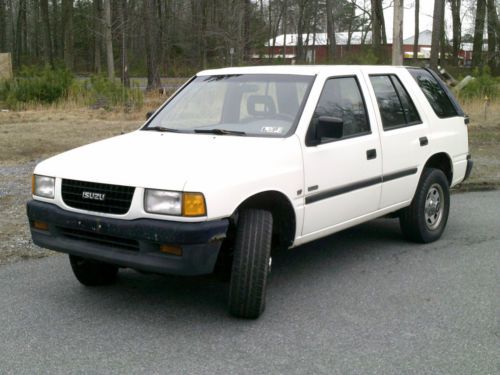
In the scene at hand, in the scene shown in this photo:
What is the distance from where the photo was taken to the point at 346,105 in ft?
18.5

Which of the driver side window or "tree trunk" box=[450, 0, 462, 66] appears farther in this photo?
"tree trunk" box=[450, 0, 462, 66]

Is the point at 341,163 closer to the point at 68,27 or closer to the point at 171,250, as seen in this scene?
the point at 171,250

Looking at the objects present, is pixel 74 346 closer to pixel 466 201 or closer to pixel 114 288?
pixel 114 288

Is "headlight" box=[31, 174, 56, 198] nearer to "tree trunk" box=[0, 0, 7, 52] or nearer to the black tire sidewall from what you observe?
the black tire sidewall

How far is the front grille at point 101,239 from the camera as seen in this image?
171 inches

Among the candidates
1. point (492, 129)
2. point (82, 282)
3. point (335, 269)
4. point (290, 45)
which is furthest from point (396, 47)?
point (290, 45)

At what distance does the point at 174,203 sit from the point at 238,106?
163 centimetres

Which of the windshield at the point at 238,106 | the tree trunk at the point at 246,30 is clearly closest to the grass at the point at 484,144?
the windshield at the point at 238,106

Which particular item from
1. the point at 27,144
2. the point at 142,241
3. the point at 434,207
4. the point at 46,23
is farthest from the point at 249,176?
the point at 46,23

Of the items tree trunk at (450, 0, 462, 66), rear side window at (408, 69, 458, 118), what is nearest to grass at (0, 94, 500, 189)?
rear side window at (408, 69, 458, 118)

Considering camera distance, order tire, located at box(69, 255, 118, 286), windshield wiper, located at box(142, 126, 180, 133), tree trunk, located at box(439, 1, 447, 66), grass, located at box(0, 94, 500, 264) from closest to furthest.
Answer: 1. tire, located at box(69, 255, 118, 286)
2. windshield wiper, located at box(142, 126, 180, 133)
3. grass, located at box(0, 94, 500, 264)
4. tree trunk, located at box(439, 1, 447, 66)

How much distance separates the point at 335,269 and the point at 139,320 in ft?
6.40

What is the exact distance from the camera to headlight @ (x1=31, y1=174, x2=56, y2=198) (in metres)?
4.67

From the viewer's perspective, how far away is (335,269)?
5.81m
